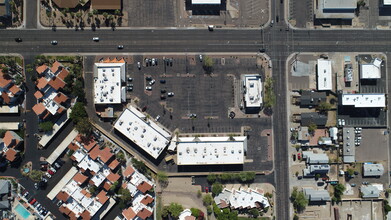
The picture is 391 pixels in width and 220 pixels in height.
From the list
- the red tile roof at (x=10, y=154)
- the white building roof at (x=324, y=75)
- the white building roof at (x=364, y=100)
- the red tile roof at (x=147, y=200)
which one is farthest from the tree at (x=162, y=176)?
the white building roof at (x=364, y=100)

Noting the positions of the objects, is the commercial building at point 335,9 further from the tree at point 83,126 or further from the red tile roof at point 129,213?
the red tile roof at point 129,213

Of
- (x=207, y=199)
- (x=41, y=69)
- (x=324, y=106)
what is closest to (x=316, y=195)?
(x=324, y=106)

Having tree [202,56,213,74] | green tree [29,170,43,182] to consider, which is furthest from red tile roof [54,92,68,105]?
tree [202,56,213,74]

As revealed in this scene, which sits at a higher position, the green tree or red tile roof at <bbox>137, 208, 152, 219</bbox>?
Result: the green tree

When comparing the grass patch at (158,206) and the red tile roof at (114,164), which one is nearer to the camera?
the red tile roof at (114,164)

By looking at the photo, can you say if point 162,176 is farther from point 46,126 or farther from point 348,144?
point 348,144

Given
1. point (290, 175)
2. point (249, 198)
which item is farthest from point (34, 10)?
point (290, 175)

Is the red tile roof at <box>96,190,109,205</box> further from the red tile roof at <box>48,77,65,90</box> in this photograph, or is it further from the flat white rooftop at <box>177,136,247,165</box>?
the red tile roof at <box>48,77,65,90</box>
